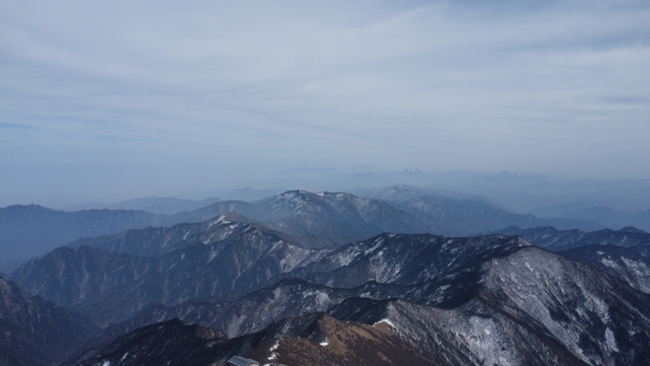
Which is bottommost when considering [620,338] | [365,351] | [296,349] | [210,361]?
[620,338]

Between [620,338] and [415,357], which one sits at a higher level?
[415,357]

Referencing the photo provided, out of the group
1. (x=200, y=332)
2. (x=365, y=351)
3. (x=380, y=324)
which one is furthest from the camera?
(x=200, y=332)

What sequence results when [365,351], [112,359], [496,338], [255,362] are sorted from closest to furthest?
[255,362]
[365,351]
[496,338]
[112,359]

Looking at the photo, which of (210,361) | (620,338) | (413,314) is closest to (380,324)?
(413,314)

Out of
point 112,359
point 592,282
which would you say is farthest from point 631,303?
point 112,359

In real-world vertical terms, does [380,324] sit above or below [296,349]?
below

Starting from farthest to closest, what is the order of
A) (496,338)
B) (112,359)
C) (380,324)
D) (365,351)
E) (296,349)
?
(112,359), (496,338), (380,324), (365,351), (296,349)

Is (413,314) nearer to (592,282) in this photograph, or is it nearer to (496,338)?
(496,338)

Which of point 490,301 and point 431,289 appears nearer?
point 490,301

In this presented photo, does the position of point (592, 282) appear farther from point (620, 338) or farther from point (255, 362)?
point (255, 362)
